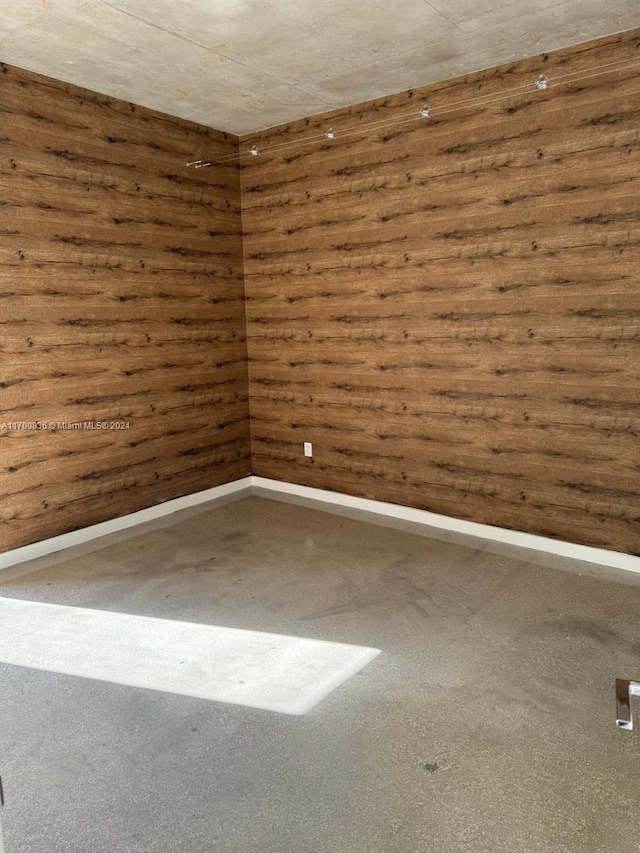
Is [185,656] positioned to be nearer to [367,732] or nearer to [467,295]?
[367,732]

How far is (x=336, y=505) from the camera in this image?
4.63 m

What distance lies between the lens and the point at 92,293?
12.9ft

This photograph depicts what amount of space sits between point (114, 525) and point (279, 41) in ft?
9.68

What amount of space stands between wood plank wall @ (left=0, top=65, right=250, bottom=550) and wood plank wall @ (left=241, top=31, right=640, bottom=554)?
0.39 m

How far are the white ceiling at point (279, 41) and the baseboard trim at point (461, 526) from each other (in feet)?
8.60

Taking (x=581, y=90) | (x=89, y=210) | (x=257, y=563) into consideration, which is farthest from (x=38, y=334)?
(x=581, y=90)

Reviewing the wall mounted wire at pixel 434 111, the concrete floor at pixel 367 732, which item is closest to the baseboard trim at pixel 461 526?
the concrete floor at pixel 367 732

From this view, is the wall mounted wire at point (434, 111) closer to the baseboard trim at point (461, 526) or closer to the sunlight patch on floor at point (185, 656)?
the baseboard trim at point (461, 526)

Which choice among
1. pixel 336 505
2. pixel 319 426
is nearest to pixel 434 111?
pixel 319 426

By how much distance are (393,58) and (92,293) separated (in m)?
2.17

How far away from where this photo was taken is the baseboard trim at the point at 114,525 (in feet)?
12.1

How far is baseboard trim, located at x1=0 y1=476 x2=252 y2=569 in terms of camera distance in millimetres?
3688

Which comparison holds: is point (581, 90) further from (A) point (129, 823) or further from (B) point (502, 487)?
(A) point (129, 823)

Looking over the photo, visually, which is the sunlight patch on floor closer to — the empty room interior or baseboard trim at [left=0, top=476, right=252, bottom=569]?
the empty room interior
